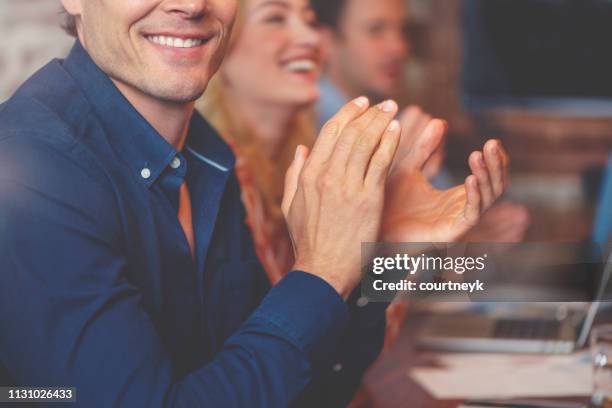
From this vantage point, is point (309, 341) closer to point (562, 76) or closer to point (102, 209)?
point (102, 209)

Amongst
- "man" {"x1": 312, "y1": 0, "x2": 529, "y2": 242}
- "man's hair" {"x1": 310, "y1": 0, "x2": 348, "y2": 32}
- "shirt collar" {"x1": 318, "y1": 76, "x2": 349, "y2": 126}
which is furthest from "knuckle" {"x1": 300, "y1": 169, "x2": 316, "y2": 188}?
"man's hair" {"x1": 310, "y1": 0, "x2": 348, "y2": 32}

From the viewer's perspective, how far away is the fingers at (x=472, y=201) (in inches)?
27.5

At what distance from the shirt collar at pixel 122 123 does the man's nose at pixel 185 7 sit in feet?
0.25

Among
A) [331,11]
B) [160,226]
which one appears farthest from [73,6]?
[331,11]

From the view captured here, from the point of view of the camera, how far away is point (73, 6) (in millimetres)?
761

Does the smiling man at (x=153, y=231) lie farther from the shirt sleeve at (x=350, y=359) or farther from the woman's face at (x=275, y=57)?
the woman's face at (x=275, y=57)

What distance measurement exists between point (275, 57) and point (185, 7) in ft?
2.30

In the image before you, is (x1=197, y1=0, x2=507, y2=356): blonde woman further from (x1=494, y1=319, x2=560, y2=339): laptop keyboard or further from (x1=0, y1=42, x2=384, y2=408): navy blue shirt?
(x1=0, y1=42, x2=384, y2=408): navy blue shirt

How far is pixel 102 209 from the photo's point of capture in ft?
2.08

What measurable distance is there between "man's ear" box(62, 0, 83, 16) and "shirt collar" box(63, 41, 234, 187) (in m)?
0.03

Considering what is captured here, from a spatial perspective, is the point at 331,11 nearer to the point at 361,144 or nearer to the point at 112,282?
the point at 361,144

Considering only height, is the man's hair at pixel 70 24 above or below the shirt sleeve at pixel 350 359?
above

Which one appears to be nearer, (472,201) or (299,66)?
(472,201)

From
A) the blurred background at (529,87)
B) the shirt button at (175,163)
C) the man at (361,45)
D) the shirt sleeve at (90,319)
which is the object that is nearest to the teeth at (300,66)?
the man at (361,45)
